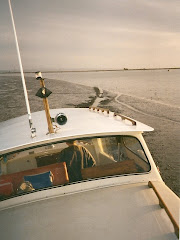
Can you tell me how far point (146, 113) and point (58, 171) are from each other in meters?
14.3

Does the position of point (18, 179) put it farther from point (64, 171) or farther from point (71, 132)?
point (71, 132)

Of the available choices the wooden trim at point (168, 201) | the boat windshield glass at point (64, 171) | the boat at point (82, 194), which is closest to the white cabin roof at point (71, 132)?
the boat at point (82, 194)

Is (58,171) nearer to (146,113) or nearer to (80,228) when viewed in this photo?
(80,228)

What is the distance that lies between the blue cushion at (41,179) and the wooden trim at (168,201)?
1.39 m

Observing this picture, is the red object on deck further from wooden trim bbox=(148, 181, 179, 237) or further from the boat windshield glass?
wooden trim bbox=(148, 181, 179, 237)

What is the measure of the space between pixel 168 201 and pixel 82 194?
3.50 feet

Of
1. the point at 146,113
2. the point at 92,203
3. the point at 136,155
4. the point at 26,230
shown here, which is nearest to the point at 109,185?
the point at 92,203

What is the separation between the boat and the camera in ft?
6.98

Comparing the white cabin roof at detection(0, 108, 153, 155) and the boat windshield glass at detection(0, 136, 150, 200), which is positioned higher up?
the white cabin roof at detection(0, 108, 153, 155)

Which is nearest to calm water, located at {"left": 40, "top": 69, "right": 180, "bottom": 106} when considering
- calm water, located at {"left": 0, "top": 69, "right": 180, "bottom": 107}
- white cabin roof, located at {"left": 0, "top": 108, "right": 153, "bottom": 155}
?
calm water, located at {"left": 0, "top": 69, "right": 180, "bottom": 107}

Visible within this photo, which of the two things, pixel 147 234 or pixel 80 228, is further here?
pixel 80 228

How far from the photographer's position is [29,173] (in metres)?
2.88

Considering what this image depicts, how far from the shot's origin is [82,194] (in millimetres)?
2711

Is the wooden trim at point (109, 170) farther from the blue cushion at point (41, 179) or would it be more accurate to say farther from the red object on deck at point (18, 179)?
the blue cushion at point (41, 179)
